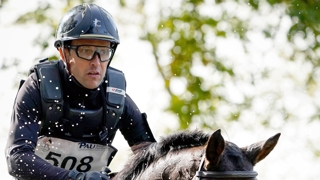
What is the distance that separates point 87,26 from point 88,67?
0.30m

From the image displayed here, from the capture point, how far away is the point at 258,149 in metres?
4.17

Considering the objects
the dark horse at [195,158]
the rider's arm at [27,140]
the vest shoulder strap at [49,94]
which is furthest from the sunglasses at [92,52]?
the dark horse at [195,158]

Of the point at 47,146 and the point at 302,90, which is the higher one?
the point at 302,90

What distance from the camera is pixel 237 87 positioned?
13344 millimetres

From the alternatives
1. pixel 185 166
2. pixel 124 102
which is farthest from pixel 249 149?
pixel 124 102

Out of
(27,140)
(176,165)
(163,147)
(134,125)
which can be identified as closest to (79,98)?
(134,125)

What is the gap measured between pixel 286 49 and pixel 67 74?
860cm

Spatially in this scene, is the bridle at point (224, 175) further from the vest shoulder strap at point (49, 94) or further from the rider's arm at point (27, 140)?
the vest shoulder strap at point (49, 94)

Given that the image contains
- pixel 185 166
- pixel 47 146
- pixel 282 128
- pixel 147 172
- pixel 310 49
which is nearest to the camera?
pixel 185 166

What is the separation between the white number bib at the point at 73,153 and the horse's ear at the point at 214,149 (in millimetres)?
1662

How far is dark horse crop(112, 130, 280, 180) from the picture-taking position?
3977mm

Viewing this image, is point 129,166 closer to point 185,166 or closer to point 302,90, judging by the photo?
point 185,166

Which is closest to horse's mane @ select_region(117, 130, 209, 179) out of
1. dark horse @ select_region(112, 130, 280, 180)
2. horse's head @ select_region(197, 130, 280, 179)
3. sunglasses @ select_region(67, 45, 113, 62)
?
dark horse @ select_region(112, 130, 280, 180)

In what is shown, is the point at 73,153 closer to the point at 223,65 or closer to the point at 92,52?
the point at 92,52
